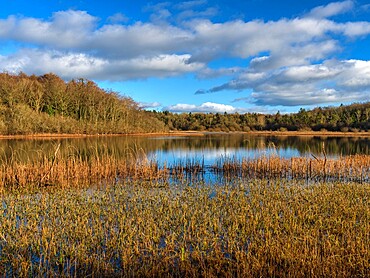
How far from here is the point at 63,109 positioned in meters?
59.2

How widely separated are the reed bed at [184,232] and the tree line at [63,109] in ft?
136

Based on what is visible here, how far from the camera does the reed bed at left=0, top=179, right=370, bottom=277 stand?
227 inches

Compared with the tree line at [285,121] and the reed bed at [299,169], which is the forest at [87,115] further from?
the reed bed at [299,169]

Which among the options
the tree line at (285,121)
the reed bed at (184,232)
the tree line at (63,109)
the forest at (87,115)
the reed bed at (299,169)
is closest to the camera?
the reed bed at (184,232)

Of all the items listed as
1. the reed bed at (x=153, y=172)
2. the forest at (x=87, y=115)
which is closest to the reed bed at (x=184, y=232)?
the reed bed at (x=153, y=172)

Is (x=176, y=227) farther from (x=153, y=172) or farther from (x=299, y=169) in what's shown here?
(x=299, y=169)

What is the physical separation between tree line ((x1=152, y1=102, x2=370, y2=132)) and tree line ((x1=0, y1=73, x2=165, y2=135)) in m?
19.9

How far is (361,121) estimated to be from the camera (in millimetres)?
86188

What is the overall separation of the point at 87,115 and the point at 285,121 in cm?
6277

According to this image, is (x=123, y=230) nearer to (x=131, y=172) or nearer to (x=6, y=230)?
(x=6, y=230)

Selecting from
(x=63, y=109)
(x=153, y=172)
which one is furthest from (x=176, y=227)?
(x=63, y=109)

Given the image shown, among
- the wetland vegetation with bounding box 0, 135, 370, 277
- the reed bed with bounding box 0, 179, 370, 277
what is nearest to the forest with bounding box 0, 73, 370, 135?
the wetland vegetation with bounding box 0, 135, 370, 277

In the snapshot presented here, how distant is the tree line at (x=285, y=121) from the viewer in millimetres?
87000

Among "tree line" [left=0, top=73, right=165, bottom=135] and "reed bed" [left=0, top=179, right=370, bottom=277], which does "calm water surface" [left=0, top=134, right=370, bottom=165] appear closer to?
"reed bed" [left=0, top=179, right=370, bottom=277]
